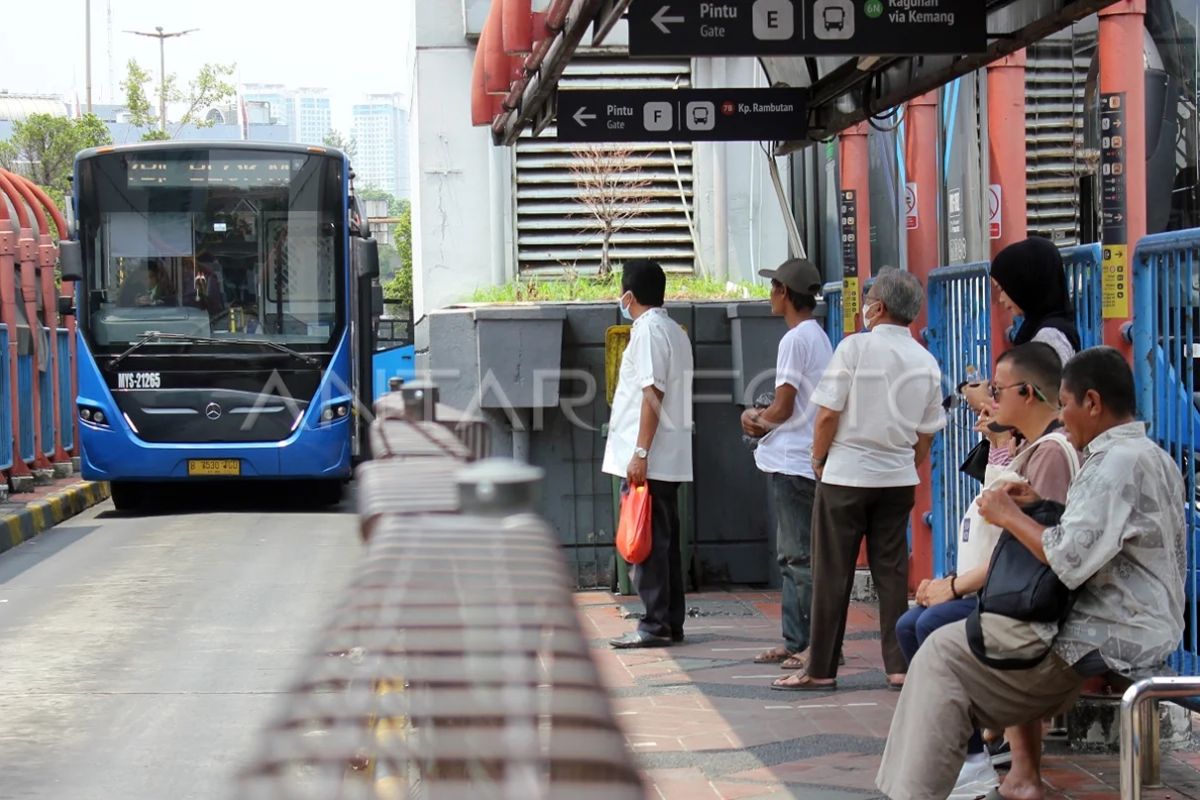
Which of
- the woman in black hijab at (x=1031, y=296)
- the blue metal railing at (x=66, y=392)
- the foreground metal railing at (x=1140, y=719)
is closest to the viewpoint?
the foreground metal railing at (x=1140, y=719)

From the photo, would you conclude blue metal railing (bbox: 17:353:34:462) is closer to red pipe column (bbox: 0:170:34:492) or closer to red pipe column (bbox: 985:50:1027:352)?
red pipe column (bbox: 0:170:34:492)

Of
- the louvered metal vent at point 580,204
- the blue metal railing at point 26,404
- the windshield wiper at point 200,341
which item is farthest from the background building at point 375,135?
the windshield wiper at point 200,341

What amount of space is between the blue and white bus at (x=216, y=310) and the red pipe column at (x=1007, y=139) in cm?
763

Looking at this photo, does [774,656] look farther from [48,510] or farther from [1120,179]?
[48,510]

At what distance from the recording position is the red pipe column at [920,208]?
28.9 feet

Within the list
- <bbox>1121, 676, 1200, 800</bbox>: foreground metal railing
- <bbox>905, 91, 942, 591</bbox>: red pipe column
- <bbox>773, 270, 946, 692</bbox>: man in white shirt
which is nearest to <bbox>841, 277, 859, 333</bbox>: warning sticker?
<bbox>905, 91, 942, 591</bbox>: red pipe column

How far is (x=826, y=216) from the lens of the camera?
1312 centimetres

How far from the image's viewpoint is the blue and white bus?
14281mm

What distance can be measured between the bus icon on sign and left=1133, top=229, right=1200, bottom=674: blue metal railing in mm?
1765

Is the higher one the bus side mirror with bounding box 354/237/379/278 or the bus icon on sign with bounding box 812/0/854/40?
the bus icon on sign with bounding box 812/0/854/40

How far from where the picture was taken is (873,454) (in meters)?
6.79

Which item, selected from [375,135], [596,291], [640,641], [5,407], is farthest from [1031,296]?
[375,135]

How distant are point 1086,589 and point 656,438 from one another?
368cm

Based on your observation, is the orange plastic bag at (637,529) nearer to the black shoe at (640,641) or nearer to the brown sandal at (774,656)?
the black shoe at (640,641)
